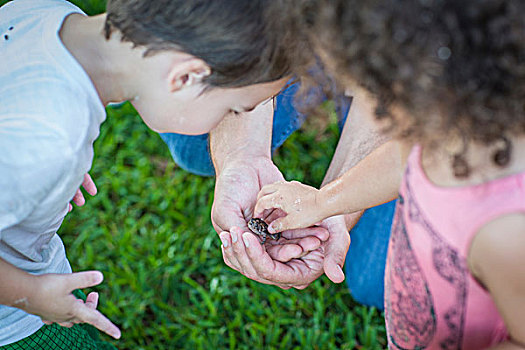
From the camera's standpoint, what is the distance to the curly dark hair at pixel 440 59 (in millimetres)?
990

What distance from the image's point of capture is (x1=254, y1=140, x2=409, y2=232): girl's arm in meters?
1.62

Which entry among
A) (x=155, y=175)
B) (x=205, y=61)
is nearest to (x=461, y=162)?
(x=205, y=61)

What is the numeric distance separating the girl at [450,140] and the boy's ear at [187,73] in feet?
1.04

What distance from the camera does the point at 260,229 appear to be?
5.98 feet

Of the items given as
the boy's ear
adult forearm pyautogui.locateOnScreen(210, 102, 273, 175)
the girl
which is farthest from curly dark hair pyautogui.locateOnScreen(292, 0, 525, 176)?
adult forearm pyautogui.locateOnScreen(210, 102, 273, 175)

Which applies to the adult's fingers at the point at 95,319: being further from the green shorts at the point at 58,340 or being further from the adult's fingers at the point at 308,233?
the adult's fingers at the point at 308,233

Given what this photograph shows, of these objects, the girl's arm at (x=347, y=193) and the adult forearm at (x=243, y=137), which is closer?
the girl's arm at (x=347, y=193)

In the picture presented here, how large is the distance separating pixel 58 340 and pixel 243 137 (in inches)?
37.2

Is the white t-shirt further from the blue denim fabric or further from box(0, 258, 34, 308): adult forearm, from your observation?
the blue denim fabric

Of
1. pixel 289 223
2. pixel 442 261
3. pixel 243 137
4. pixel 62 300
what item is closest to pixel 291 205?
pixel 289 223

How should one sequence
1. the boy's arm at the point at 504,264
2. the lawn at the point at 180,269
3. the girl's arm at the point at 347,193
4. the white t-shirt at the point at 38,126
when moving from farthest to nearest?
the lawn at the point at 180,269 → the girl's arm at the point at 347,193 → the white t-shirt at the point at 38,126 → the boy's arm at the point at 504,264

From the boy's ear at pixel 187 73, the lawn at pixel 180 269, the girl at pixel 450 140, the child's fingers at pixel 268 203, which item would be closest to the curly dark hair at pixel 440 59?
the girl at pixel 450 140

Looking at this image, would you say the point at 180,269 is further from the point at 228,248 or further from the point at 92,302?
the point at 92,302

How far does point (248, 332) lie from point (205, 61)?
1.30 meters
